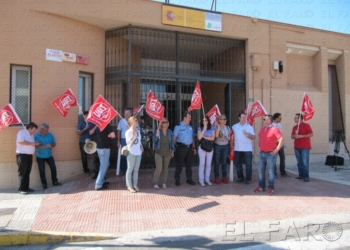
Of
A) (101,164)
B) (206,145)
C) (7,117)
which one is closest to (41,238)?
(101,164)

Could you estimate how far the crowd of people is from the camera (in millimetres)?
7023

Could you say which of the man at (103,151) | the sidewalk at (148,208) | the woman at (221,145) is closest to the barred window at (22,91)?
the sidewalk at (148,208)

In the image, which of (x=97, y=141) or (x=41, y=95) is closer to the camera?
(x=97, y=141)

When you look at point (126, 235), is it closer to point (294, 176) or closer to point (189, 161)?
point (189, 161)

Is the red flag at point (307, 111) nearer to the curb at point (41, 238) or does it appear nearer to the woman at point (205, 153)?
the woman at point (205, 153)

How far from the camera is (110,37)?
930cm

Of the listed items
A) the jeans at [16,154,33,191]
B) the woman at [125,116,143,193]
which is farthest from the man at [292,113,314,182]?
the jeans at [16,154,33,191]

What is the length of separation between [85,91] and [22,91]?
5.78 feet

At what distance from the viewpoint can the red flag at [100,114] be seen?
6.95 meters

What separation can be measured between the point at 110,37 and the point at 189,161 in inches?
187

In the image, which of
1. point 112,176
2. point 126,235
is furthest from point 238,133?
point 126,235

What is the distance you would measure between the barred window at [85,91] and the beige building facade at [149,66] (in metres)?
0.03

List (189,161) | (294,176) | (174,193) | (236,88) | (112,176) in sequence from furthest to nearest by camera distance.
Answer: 1. (236,88)
2. (294,176)
3. (112,176)
4. (189,161)
5. (174,193)

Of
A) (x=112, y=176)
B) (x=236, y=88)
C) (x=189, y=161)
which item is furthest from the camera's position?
(x=236, y=88)
